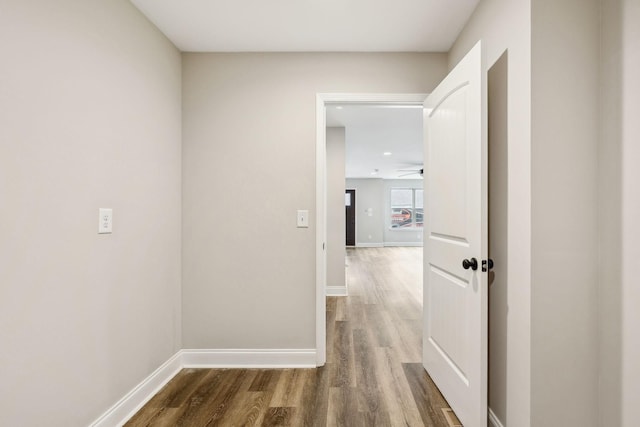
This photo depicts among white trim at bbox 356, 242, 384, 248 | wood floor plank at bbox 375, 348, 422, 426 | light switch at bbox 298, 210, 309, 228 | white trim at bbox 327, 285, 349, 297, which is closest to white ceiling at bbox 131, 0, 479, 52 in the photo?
light switch at bbox 298, 210, 309, 228

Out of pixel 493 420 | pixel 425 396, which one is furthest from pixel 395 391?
pixel 493 420

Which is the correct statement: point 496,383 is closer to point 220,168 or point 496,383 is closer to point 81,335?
point 81,335

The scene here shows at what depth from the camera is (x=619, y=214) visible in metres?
1.34

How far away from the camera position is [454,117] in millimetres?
1968

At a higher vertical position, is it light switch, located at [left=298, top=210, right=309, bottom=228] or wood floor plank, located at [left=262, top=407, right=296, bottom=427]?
light switch, located at [left=298, top=210, right=309, bottom=228]

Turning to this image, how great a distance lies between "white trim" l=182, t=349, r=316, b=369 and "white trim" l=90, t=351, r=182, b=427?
12cm

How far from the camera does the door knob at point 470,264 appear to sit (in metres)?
1.67

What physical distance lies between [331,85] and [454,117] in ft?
3.37

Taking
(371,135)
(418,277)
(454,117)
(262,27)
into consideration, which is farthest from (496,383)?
(418,277)

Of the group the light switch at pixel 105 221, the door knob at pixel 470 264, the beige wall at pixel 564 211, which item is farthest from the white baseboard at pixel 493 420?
the light switch at pixel 105 221

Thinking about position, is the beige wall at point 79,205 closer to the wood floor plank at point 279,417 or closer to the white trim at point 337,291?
the wood floor plank at point 279,417

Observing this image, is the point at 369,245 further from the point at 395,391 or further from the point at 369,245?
the point at 395,391

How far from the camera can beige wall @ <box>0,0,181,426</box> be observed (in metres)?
1.30

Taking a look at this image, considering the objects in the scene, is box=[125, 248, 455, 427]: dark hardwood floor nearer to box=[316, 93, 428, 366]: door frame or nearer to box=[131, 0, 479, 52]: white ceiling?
box=[316, 93, 428, 366]: door frame
